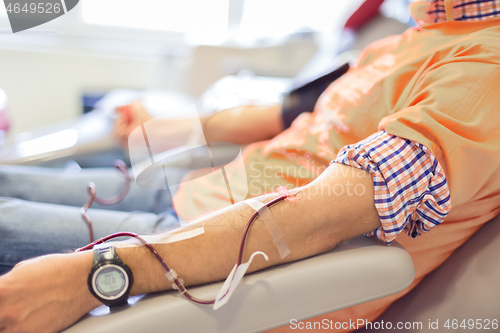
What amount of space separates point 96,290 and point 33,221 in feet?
0.94

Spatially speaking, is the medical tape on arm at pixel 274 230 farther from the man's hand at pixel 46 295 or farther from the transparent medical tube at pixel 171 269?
the man's hand at pixel 46 295

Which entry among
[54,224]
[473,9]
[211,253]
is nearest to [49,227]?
[54,224]

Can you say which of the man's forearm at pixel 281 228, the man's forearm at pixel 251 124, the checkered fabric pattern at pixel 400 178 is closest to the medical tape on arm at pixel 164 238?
the man's forearm at pixel 281 228

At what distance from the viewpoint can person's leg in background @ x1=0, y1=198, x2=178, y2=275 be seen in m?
0.53

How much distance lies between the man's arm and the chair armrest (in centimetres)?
2

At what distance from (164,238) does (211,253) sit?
0.07 meters

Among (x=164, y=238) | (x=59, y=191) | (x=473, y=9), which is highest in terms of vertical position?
(x=473, y=9)

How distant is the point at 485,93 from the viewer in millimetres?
445

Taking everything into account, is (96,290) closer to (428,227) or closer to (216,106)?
(428,227)

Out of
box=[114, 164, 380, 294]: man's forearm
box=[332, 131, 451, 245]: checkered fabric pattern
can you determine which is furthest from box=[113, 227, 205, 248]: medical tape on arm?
box=[332, 131, 451, 245]: checkered fabric pattern

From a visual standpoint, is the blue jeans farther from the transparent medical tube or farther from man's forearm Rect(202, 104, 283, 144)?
man's forearm Rect(202, 104, 283, 144)

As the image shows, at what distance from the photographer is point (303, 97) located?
958mm

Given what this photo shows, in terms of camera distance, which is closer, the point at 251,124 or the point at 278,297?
the point at 278,297

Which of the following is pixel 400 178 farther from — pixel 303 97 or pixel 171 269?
pixel 303 97
